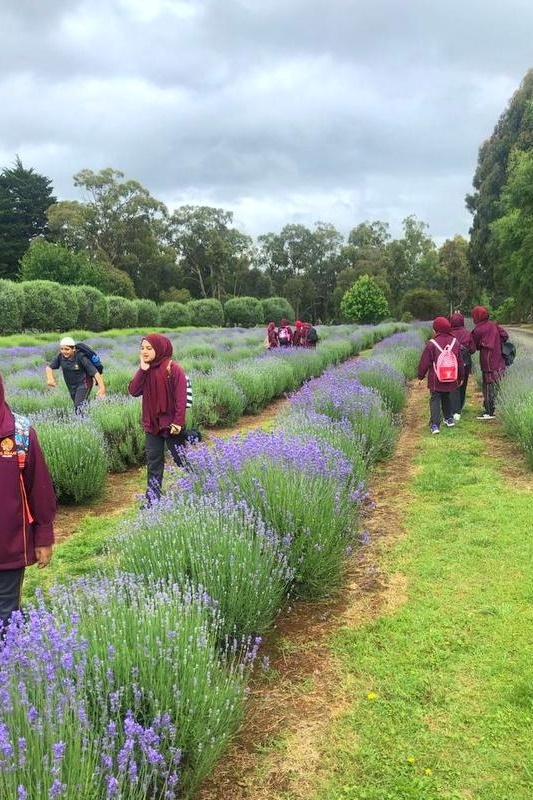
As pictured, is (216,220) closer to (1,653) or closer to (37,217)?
(37,217)

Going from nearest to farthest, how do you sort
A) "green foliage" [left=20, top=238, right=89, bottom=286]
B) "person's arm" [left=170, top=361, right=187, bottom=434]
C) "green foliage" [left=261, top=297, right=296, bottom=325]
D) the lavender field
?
the lavender field, "person's arm" [left=170, top=361, right=187, bottom=434], "green foliage" [left=20, top=238, right=89, bottom=286], "green foliage" [left=261, top=297, right=296, bottom=325]

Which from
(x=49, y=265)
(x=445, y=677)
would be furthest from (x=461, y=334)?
(x=49, y=265)

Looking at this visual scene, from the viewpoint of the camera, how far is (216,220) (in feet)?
246

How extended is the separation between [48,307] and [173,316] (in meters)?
16.1

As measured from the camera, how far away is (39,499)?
8.86 feet

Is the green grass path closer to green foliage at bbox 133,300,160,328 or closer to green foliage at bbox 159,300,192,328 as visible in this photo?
green foliage at bbox 133,300,160,328

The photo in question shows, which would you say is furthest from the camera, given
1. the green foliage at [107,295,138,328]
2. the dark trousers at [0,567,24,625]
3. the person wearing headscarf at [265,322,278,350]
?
the green foliage at [107,295,138,328]

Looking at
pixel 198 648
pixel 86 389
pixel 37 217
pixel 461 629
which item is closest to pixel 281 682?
pixel 198 648

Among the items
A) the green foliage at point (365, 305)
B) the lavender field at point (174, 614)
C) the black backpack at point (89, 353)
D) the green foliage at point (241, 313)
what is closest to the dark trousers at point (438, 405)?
the lavender field at point (174, 614)

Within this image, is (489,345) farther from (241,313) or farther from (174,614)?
(241,313)

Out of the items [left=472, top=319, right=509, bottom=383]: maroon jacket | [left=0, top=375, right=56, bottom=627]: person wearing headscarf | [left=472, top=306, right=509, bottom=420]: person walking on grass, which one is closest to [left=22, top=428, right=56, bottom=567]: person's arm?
[left=0, top=375, right=56, bottom=627]: person wearing headscarf

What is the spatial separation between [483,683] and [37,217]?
6175cm

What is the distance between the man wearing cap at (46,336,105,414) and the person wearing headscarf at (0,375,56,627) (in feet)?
16.4

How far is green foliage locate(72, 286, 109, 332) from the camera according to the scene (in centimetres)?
3047
